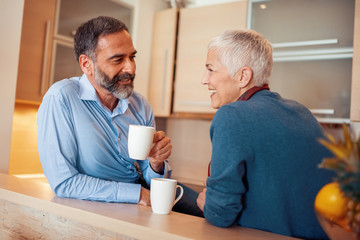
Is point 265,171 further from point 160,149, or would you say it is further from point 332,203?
point 160,149

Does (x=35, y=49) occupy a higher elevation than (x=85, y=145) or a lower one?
higher

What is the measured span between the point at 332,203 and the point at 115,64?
1.11 meters

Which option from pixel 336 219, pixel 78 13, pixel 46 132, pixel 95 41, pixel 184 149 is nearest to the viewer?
pixel 336 219

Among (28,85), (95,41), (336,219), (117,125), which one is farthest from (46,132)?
(28,85)

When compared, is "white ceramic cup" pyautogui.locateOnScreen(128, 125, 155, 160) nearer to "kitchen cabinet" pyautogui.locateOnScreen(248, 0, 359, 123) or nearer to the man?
the man

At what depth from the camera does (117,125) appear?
1.49 meters

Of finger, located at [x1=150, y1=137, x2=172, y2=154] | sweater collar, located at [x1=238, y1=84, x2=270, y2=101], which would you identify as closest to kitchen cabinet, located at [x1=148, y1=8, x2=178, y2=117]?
finger, located at [x1=150, y1=137, x2=172, y2=154]

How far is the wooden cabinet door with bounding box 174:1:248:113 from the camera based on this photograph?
8.81 feet

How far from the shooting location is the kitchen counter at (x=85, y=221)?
81 centimetres

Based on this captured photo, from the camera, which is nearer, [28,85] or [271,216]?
[271,216]

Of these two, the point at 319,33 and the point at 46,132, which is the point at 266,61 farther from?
the point at 319,33

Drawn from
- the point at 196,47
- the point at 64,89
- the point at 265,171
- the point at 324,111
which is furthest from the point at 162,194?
the point at 196,47

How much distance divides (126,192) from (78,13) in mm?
1791

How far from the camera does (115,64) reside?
1.51m
